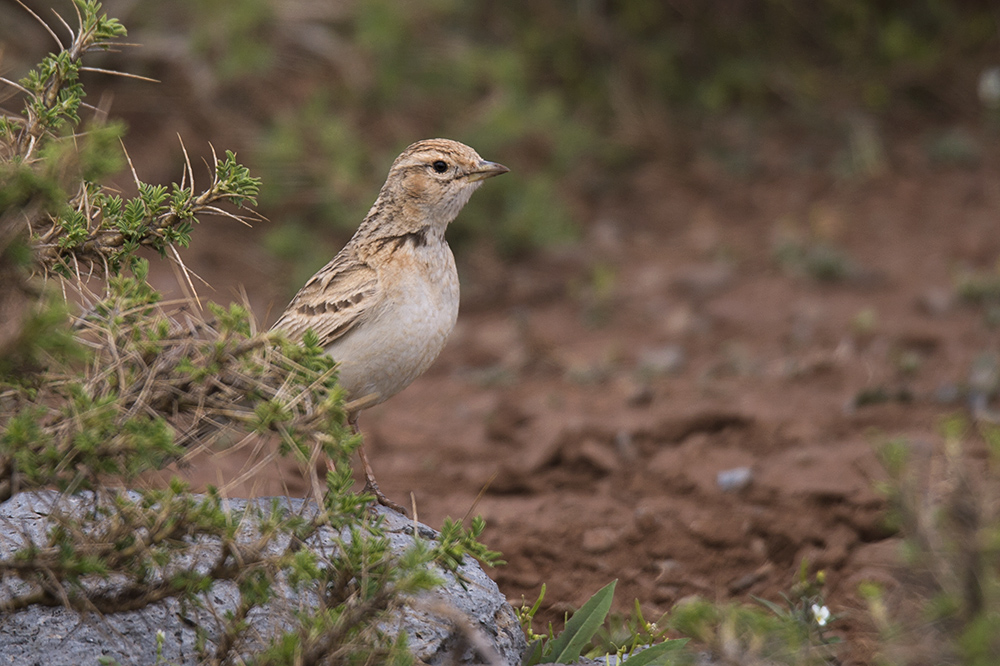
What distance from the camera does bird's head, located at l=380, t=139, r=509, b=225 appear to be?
16.9ft

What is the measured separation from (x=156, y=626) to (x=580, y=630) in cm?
148

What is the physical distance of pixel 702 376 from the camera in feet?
24.9

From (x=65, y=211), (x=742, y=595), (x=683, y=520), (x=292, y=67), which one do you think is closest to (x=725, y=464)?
(x=683, y=520)

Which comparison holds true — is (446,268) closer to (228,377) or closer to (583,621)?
(583,621)

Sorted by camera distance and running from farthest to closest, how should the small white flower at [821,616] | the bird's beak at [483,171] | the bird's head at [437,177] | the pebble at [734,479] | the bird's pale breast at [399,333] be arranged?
the pebble at [734,479] < the bird's beak at [483,171] < the bird's head at [437,177] < the bird's pale breast at [399,333] < the small white flower at [821,616]

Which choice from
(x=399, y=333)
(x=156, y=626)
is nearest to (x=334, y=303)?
(x=399, y=333)

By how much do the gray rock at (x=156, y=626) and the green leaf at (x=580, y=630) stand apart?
0.16m

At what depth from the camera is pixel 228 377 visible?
9.92 feet

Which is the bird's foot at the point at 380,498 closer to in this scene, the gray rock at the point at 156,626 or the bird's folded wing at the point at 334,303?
the bird's folded wing at the point at 334,303

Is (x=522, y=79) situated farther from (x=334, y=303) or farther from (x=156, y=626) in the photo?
(x=156, y=626)

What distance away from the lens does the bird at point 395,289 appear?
4.65 meters

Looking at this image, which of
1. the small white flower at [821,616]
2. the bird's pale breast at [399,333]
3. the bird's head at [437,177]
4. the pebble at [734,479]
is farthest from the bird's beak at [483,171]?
the small white flower at [821,616]

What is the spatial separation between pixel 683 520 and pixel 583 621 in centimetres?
146

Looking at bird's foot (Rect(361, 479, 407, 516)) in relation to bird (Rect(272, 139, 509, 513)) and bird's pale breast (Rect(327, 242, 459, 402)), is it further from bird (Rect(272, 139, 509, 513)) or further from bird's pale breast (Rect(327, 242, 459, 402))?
bird's pale breast (Rect(327, 242, 459, 402))
